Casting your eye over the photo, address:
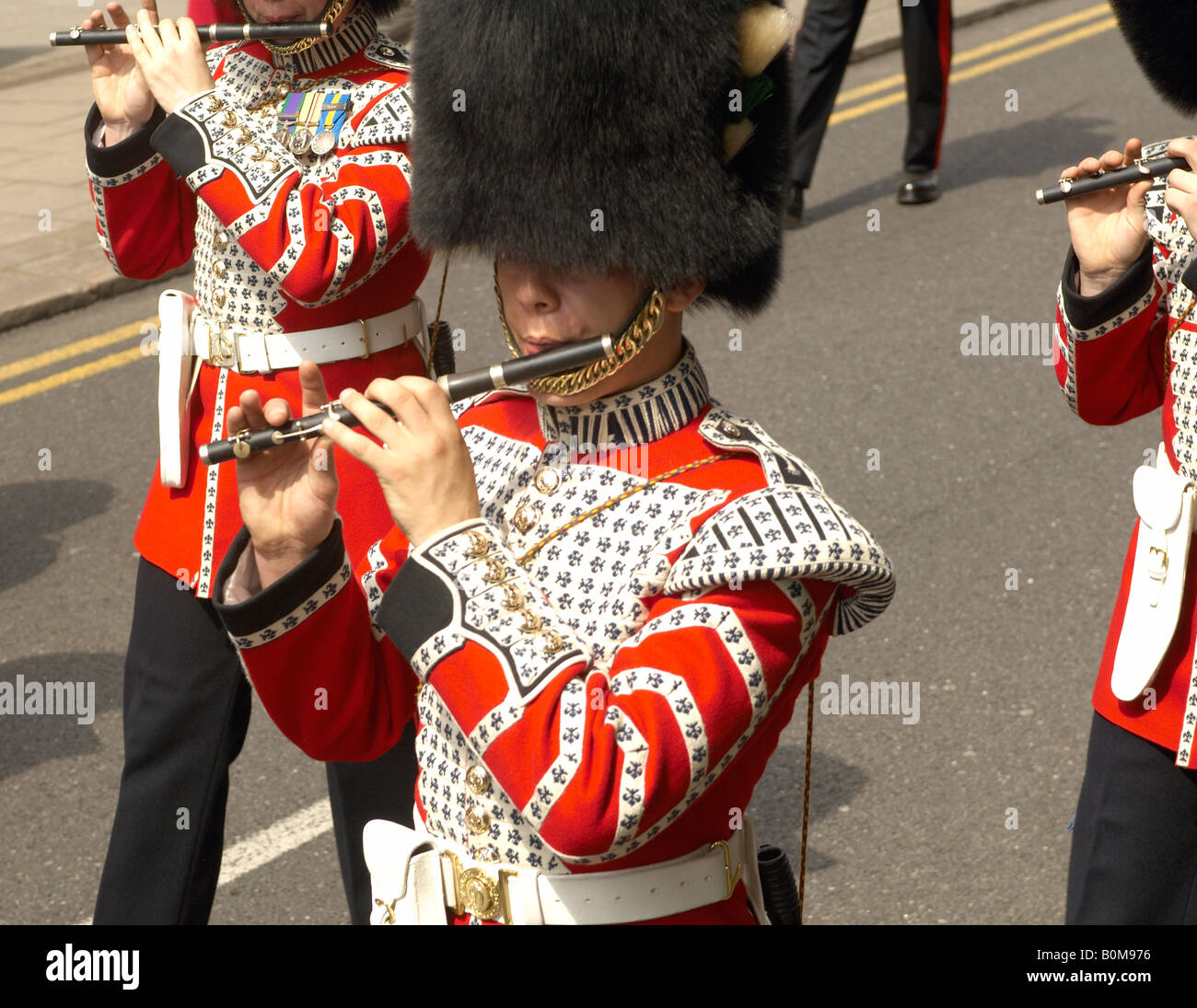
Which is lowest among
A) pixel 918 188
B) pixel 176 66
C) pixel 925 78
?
pixel 918 188

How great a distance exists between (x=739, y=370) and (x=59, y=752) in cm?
310

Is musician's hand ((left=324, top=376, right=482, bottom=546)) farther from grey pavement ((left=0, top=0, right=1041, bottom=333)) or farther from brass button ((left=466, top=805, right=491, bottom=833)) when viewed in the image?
grey pavement ((left=0, top=0, right=1041, bottom=333))

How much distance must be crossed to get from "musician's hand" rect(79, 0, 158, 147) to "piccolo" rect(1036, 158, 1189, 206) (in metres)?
1.69

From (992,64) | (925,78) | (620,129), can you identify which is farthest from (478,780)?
(992,64)

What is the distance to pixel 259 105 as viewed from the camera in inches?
122

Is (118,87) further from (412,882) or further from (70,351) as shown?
(70,351)

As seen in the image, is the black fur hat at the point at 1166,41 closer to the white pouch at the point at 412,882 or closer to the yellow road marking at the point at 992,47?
the white pouch at the point at 412,882

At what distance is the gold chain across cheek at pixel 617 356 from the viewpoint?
203 centimetres

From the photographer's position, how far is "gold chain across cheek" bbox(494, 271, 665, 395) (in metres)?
2.03

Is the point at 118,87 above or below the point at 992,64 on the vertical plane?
above

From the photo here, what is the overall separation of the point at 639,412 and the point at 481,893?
61 cm

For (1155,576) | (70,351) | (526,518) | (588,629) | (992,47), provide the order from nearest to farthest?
(588,629), (526,518), (1155,576), (70,351), (992,47)

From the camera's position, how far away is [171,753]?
122 inches
